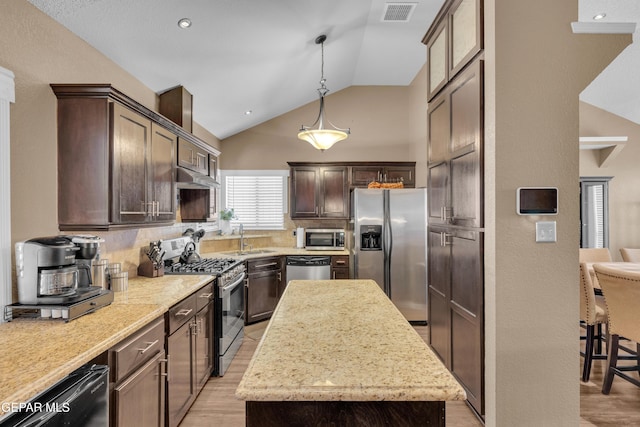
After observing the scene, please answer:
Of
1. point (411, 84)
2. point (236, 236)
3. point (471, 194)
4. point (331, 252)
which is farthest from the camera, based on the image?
point (411, 84)

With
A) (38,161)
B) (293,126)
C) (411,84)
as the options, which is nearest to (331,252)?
(293,126)

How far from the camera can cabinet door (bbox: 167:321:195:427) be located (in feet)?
6.76

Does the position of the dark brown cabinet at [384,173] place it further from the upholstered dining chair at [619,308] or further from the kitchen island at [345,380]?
the kitchen island at [345,380]

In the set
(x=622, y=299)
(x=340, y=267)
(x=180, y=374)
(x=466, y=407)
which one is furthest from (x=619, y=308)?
(x=180, y=374)

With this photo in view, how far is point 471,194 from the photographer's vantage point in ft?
7.13

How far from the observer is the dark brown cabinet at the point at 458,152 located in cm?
208

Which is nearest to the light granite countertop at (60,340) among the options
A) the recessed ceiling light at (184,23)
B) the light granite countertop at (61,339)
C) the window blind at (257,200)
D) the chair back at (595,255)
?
the light granite countertop at (61,339)

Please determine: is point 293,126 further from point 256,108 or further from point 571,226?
point 571,226

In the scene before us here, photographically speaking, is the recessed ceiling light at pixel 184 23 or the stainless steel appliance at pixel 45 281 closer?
the stainless steel appliance at pixel 45 281

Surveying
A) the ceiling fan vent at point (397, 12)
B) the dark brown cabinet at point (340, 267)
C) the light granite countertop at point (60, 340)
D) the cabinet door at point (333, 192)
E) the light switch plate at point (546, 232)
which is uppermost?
the ceiling fan vent at point (397, 12)

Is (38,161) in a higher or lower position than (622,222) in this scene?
higher

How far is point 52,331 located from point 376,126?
195 inches

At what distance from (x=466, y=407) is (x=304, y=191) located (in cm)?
337

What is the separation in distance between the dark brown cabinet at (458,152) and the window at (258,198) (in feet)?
9.27
